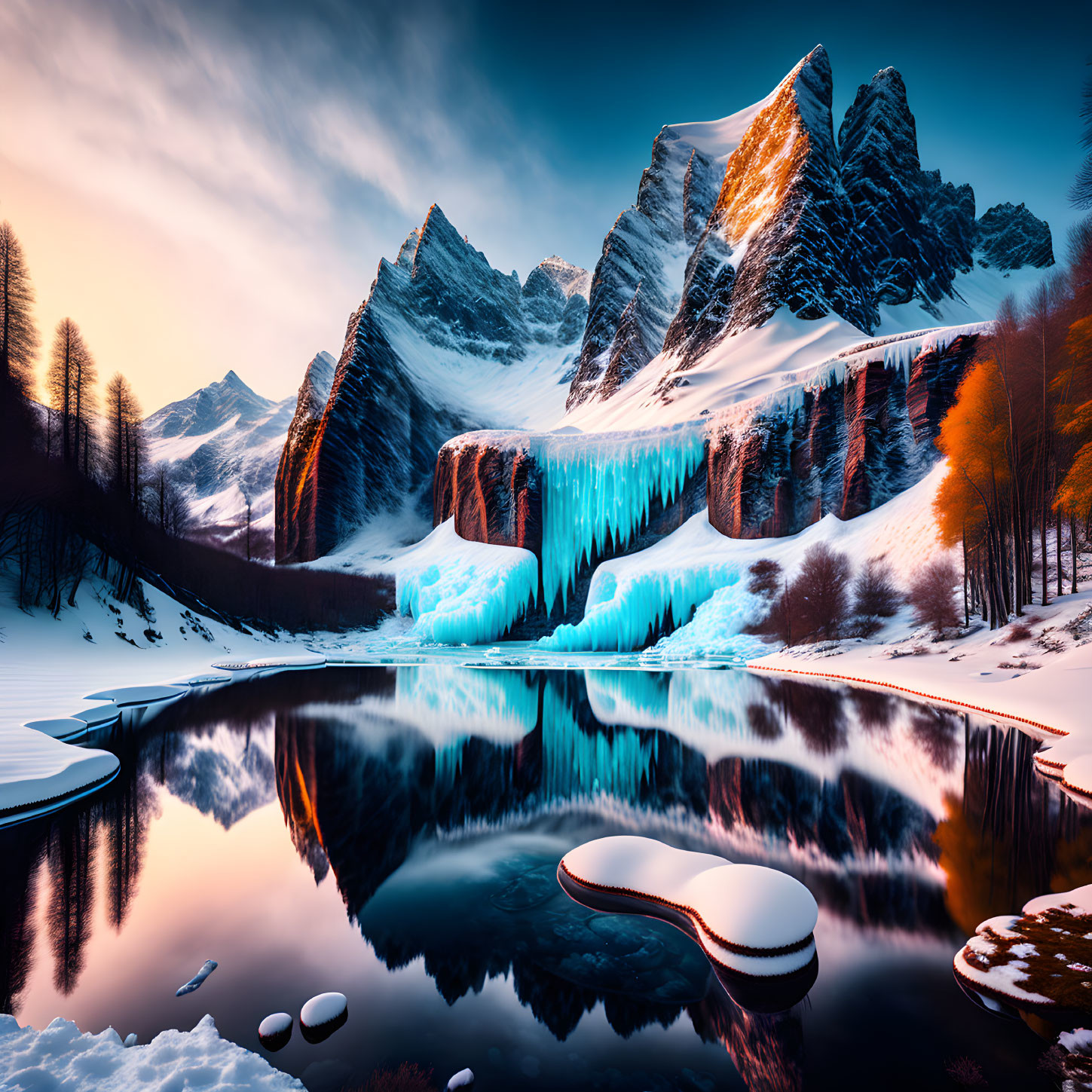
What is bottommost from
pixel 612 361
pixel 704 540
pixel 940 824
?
pixel 940 824

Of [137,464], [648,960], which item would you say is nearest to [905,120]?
[137,464]

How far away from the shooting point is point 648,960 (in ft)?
11.9

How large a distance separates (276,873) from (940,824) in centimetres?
665

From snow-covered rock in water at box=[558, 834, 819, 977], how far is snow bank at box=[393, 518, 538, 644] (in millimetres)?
25622

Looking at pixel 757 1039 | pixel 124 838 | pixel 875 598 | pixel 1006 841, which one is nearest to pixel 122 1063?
pixel 757 1039

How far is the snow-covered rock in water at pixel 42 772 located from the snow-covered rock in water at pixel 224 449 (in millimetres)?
68664

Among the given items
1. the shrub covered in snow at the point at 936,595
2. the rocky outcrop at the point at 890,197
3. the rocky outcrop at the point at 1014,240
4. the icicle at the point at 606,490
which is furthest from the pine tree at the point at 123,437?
the rocky outcrop at the point at 1014,240

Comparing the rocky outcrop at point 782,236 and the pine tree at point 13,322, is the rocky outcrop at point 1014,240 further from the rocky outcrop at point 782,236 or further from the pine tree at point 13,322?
the pine tree at point 13,322

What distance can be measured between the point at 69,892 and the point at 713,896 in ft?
17.1

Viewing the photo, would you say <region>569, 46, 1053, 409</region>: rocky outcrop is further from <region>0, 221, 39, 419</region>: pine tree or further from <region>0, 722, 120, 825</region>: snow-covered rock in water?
<region>0, 722, 120, 825</region>: snow-covered rock in water

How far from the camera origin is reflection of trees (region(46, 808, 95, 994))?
3639mm

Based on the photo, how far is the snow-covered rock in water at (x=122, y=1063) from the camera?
8.11ft

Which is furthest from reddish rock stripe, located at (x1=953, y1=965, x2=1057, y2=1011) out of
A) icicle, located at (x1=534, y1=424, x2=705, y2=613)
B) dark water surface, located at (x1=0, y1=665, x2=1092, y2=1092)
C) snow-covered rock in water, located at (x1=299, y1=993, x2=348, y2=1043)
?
icicle, located at (x1=534, y1=424, x2=705, y2=613)

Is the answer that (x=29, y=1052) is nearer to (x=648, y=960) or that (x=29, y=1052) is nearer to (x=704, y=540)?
(x=648, y=960)
